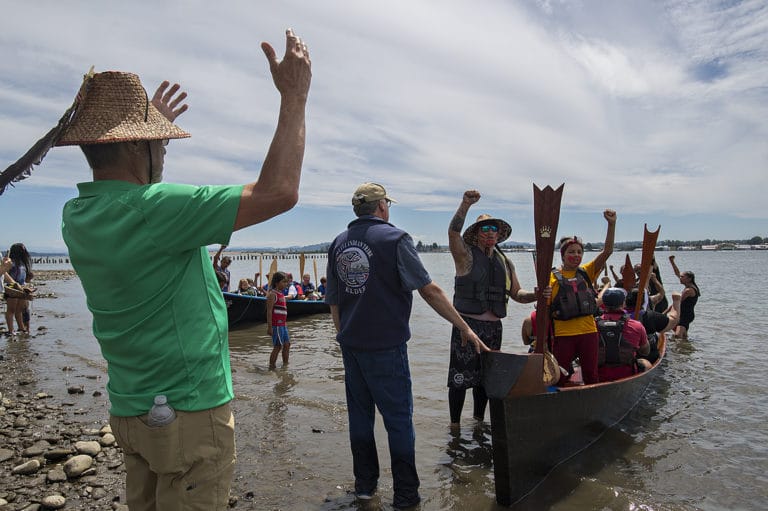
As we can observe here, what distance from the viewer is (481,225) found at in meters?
4.92

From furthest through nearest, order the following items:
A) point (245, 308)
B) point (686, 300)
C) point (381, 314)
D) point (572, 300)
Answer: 1. point (245, 308)
2. point (686, 300)
3. point (572, 300)
4. point (381, 314)

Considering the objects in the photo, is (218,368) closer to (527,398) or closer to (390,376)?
(390,376)

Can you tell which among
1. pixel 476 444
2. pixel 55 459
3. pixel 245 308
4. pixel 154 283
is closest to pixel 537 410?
pixel 476 444

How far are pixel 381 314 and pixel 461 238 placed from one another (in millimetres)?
1684

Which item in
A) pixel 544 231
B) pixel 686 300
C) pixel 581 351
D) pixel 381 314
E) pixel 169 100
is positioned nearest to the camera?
pixel 169 100

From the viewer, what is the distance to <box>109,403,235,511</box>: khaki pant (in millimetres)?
1622

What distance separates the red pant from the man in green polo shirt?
4.42m

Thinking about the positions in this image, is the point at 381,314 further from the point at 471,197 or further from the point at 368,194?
the point at 471,197

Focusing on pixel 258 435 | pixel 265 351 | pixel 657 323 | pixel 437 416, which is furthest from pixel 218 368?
pixel 265 351

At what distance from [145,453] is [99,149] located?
1.01m

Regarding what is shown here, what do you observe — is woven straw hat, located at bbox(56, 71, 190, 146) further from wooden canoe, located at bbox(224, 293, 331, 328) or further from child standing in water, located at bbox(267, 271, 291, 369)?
wooden canoe, located at bbox(224, 293, 331, 328)

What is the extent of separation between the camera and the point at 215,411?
1682mm

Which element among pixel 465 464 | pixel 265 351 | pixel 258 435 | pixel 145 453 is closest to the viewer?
pixel 145 453

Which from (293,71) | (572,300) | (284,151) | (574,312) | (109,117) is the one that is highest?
(293,71)
